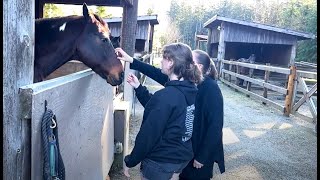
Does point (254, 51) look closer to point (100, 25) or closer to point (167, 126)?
point (100, 25)

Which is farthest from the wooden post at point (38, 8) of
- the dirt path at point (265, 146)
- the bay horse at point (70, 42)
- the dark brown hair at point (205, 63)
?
the dark brown hair at point (205, 63)

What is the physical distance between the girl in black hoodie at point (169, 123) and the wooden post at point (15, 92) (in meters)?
0.79

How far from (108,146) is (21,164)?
198 cm

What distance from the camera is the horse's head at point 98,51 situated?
2.96 metres

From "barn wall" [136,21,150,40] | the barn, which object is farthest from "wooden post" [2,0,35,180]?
"barn wall" [136,21,150,40]

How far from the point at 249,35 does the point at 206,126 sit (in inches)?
678

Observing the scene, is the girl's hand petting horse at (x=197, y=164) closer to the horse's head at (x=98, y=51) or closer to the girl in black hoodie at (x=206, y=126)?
the girl in black hoodie at (x=206, y=126)

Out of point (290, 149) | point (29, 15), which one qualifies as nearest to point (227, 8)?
point (290, 149)

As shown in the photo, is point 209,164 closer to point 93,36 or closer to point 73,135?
point 73,135

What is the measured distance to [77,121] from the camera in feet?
6.59

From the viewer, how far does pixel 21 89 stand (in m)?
1.29

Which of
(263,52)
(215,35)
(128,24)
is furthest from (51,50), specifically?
(263,52)

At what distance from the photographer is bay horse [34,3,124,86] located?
9.94ft

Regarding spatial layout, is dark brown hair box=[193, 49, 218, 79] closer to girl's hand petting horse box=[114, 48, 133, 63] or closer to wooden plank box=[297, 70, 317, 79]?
girl's hand petting horse box=[114, 48, 133, 63]
